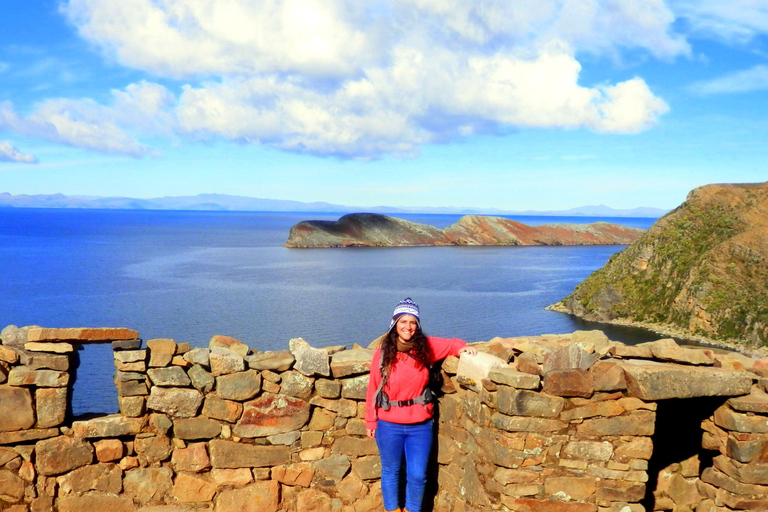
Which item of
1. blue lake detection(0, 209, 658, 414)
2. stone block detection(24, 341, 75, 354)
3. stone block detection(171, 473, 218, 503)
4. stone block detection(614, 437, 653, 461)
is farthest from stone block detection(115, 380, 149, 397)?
blue lake detection(0, 209, 658, 414)

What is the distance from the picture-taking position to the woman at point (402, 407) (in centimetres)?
573

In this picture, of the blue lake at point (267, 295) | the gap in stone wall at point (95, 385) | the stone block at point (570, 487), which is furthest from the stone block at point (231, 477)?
the blue lake at point (267, 295)

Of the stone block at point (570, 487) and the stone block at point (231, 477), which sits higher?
the stone block at point (570, 487)

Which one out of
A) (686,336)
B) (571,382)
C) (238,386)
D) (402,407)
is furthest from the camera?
(686,336)

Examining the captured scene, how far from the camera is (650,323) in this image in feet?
126

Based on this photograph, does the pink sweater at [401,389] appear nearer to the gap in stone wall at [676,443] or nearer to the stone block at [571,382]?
the stone block at [571,382]

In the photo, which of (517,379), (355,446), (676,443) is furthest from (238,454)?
(676,443)

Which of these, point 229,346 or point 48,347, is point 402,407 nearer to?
point 229,346

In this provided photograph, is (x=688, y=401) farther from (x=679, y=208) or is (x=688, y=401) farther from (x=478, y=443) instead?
(x=679, y=208)

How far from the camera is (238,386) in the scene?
20.8ft

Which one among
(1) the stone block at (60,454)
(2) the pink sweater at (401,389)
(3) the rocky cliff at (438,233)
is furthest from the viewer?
(3) the rocky cliff at (438,233)

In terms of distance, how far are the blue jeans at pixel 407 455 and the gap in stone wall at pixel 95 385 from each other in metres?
10.3

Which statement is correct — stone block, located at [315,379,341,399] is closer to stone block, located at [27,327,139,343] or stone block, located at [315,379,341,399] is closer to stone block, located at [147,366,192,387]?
stone block, located at [147,366,192,387]

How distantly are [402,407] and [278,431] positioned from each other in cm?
145
